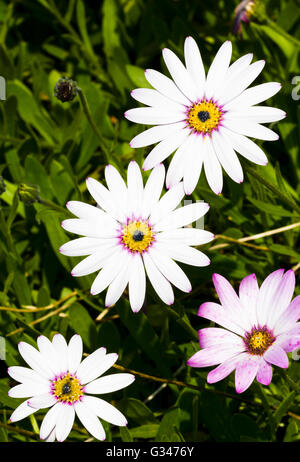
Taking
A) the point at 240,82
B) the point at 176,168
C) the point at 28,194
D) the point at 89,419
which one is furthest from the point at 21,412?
the point at 240,82

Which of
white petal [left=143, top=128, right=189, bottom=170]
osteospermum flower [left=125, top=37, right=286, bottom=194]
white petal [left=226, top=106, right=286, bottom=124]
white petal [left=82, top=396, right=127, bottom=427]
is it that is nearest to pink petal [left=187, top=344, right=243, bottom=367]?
white petal [left=82, top=396, right=127, bottom=427]

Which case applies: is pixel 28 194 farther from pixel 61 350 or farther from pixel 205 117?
pixel 205 117

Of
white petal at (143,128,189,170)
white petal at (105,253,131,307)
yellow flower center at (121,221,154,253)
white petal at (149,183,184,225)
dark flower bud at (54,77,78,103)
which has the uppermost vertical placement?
dark flower bud at (54,77,78,103)

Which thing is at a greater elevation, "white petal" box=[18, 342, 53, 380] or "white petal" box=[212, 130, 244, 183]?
"white petal" box=[212, 130, 244, 183]

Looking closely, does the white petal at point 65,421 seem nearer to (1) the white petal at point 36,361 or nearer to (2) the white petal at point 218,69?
(1) the white petal at point 36,361

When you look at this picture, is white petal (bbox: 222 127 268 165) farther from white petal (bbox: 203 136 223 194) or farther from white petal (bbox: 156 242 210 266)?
white petal (bbox: 156 242 210 266)

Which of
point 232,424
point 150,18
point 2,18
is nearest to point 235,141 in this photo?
point 232,424
